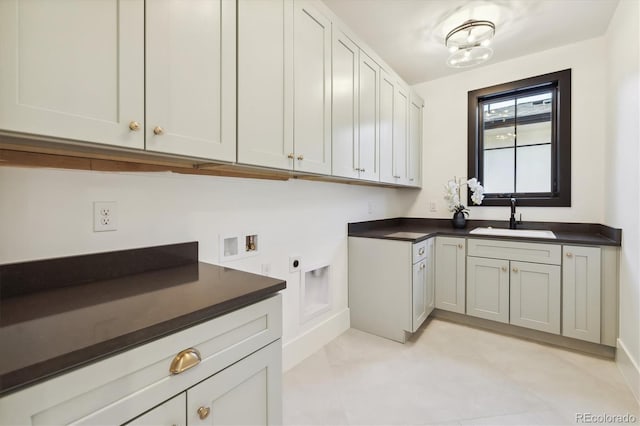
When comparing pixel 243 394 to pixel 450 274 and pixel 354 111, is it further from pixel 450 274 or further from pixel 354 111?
pixel 450 274

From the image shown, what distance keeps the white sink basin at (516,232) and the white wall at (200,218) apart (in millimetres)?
1196

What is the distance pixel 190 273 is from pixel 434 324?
2305 millimetres

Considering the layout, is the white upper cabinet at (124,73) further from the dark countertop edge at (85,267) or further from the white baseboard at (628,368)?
the white baseboard at (628,368)

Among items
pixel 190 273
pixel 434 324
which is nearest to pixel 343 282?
pixel 434 324

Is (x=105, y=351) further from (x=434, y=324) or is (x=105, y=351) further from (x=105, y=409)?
(x=434, y=324)

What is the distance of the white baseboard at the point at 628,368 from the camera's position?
1613 millimetres

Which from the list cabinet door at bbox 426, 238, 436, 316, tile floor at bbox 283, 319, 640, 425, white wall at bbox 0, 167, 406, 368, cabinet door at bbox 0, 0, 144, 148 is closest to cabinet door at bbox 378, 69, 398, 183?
white wall at bbox 0, 167, 406, 368

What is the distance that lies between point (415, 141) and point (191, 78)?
2.57m

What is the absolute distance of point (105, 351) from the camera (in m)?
0.61

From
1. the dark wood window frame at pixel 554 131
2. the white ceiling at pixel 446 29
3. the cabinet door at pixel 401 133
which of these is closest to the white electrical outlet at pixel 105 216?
the white ceiling at pixel 446 29

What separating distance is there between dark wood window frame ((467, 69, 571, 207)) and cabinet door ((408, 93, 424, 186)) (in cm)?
54

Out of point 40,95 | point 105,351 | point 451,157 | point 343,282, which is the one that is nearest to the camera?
point 105,351

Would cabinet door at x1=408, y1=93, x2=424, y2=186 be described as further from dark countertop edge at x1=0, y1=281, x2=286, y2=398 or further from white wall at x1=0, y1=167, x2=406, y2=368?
dark countertop edge at x1=0, y1=281, x2=286, y2=398

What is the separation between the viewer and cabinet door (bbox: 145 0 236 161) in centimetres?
94
